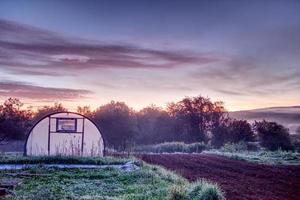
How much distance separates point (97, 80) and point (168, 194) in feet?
43.7

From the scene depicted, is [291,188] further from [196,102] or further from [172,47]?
[196,102]

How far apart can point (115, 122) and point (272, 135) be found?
15.2 meters

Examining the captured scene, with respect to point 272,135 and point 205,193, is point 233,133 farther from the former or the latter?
point 205,193

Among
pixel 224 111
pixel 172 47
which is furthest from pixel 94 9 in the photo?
pixel 224 111

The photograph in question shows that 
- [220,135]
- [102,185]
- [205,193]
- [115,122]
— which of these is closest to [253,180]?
[102,185]

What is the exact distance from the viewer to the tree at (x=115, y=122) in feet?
131

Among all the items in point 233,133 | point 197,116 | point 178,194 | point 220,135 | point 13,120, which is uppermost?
point 197,116

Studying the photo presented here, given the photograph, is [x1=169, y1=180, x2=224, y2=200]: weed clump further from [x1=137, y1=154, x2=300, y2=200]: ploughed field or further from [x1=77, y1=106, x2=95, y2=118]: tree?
[x1=77, y1=106, x2=95, y2=118]: tree

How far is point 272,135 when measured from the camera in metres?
32.4

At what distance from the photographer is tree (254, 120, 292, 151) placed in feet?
99.8

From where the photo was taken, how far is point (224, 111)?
41938 millimetres

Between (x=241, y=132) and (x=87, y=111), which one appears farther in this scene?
(x=87, y=111)

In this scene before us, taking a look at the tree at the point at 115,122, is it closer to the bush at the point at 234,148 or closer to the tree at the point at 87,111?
the tree at the point at 87,111

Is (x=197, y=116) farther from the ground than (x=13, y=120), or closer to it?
farther from the ground
